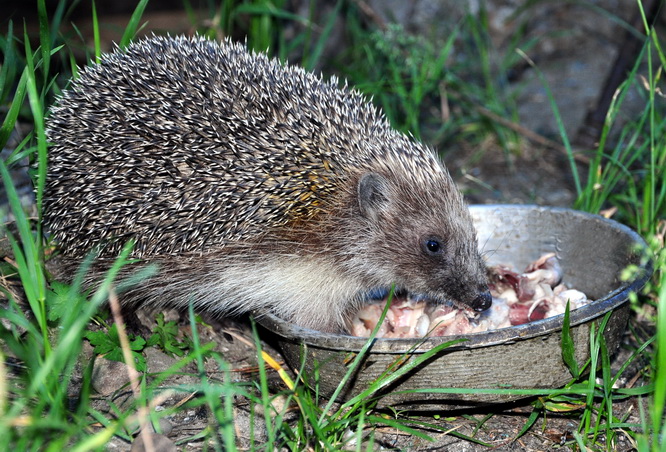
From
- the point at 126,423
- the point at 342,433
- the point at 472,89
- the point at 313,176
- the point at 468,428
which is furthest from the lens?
the point at 472,89

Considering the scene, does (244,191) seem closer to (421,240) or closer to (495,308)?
(421,240)

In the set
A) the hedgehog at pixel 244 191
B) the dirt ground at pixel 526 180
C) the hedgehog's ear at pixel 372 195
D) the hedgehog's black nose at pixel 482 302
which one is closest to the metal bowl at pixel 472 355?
the dirt ground at pixel 526 180

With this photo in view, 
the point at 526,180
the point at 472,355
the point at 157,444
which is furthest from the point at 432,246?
the point at 526,180

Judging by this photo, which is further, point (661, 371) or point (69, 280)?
point (69, 280)

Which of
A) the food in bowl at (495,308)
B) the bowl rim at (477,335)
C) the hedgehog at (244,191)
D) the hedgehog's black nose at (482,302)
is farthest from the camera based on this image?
the food in bowl at (495,308)

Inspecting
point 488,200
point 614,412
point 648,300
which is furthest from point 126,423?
point 488,200

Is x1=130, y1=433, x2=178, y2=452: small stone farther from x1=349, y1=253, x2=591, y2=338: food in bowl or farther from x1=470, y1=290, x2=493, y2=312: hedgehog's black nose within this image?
x1=470, y1=290, x2=493, y2=312: hedgehog's black nose

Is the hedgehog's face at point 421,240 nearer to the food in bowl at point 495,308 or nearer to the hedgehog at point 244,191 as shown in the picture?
the hedgehog at point 244,191

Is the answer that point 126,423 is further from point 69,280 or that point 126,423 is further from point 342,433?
point 69,280
